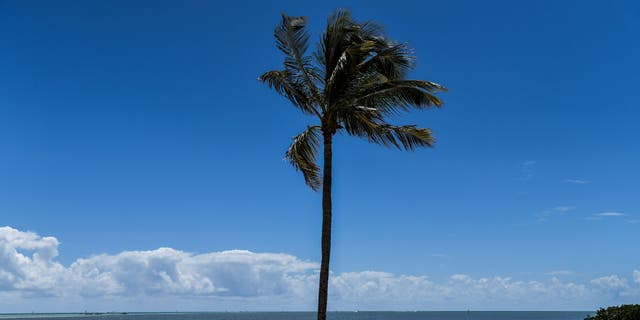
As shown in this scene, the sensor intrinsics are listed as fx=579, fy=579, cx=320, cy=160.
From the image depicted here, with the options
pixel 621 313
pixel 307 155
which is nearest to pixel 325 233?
A: pixel 307 155

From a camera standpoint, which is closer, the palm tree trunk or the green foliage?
the palm tree trunk

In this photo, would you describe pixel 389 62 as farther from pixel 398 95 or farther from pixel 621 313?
pixel 621 313

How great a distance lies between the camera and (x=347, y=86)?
1725cm

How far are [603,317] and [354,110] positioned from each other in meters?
11.0

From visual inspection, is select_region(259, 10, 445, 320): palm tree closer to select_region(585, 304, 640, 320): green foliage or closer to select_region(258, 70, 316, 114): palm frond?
select_region(258, 70, 316, 114): palm frond

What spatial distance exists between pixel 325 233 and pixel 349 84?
449 centimetres

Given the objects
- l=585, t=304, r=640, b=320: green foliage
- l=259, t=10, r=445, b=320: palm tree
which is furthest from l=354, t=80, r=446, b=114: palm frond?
l=585, t=304, r=640, b=320: green foliage

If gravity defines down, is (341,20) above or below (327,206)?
above

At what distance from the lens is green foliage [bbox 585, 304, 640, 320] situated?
59.7ft

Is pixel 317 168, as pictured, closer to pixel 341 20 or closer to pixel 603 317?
pixel 341 20

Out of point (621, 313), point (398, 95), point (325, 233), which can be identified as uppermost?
point (398, 95)

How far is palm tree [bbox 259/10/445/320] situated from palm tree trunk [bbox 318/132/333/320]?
0.11 ft

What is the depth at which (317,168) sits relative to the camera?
60.7 feet

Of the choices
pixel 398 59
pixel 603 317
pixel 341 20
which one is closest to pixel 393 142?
pixel 398 59
